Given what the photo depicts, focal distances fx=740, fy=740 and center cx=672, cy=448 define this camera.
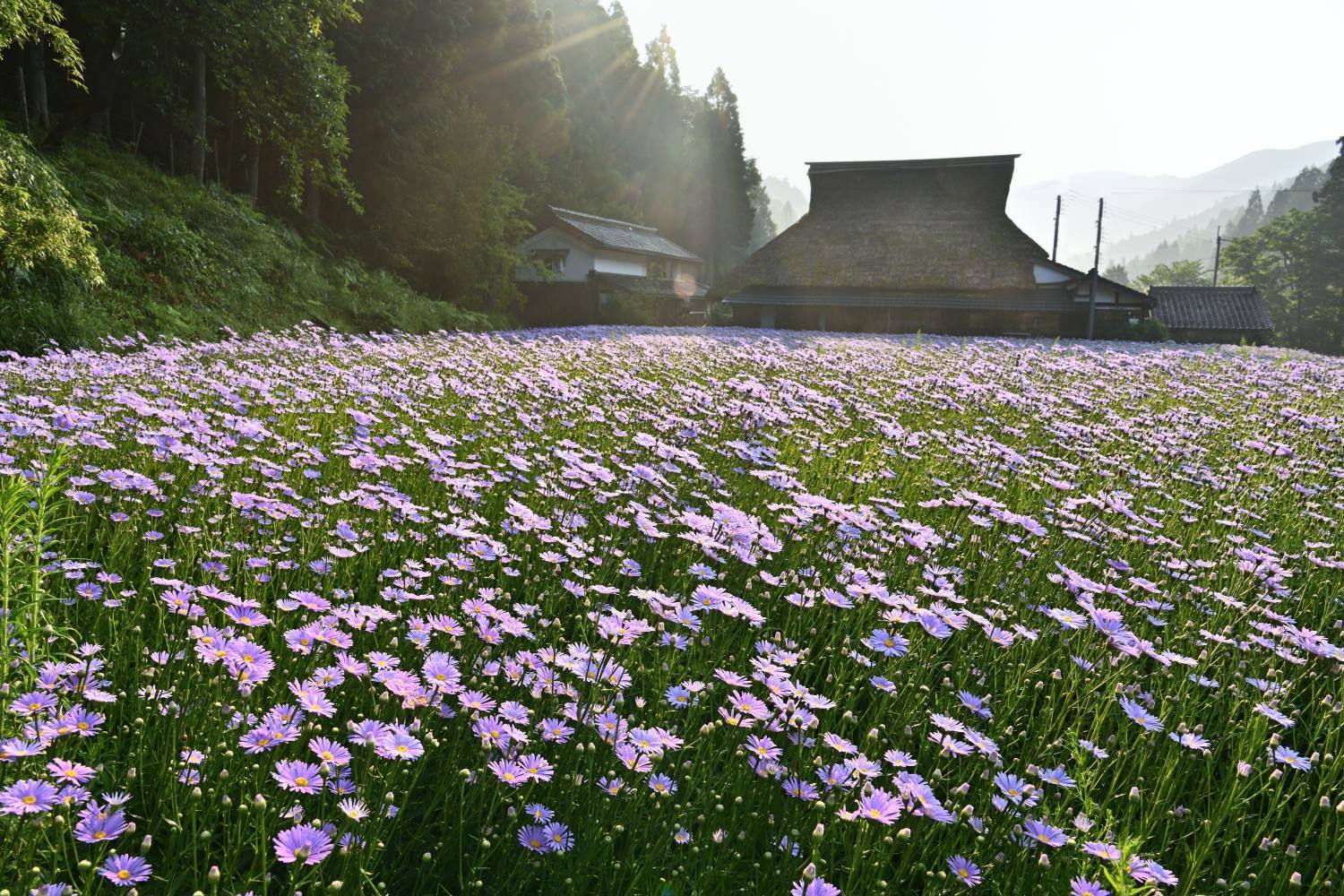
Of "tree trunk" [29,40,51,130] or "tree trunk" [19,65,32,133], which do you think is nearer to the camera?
"tree trunk" [19,65,32,133]

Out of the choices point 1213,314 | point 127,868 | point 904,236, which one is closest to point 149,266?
point 127,868

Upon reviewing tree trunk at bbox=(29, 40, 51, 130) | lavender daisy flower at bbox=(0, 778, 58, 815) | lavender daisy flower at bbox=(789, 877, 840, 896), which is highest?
tree trunk at bbox=(29, 40, 51, 130)

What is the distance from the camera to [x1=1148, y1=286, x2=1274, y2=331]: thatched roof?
43.0 meters

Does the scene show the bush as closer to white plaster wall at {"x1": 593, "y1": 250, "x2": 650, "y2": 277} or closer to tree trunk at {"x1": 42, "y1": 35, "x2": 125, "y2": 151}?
white plaster wall at {"x1": 593, "y1": 250, "x2": 650, "y2": 277}

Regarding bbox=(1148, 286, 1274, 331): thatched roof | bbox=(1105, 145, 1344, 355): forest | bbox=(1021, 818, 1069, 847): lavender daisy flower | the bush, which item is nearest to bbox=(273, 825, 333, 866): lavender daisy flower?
bbox=(1021, 818, 1069, 847): lavender daisy flower

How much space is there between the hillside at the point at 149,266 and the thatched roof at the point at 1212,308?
138 feet

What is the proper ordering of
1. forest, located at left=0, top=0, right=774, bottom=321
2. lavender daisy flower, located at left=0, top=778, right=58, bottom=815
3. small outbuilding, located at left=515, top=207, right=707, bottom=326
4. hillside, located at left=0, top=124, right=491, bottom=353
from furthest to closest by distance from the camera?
small outbuilding, located at left=515, top=207, right=707, bottom=326 → forest, located at left=0, top=0, right=774, bottom=321 → hillside, located at left=0, top=124, right=491, bottom=353 → lavender daisy flower, located at left=0, top=778, right=58, bottom=815

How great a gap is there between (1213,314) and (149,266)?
171ft

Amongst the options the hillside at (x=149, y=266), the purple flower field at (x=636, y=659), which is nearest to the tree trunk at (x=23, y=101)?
the hillside at (x=149, y=266)

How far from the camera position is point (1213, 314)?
4422 cm

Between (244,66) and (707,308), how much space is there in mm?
34709

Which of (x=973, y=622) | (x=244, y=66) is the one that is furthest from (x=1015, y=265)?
(x=973, y=622)

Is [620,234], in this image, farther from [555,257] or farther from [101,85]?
[101,85]

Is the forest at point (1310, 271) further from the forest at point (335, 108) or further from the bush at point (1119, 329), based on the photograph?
the forest at point (335, 108)
